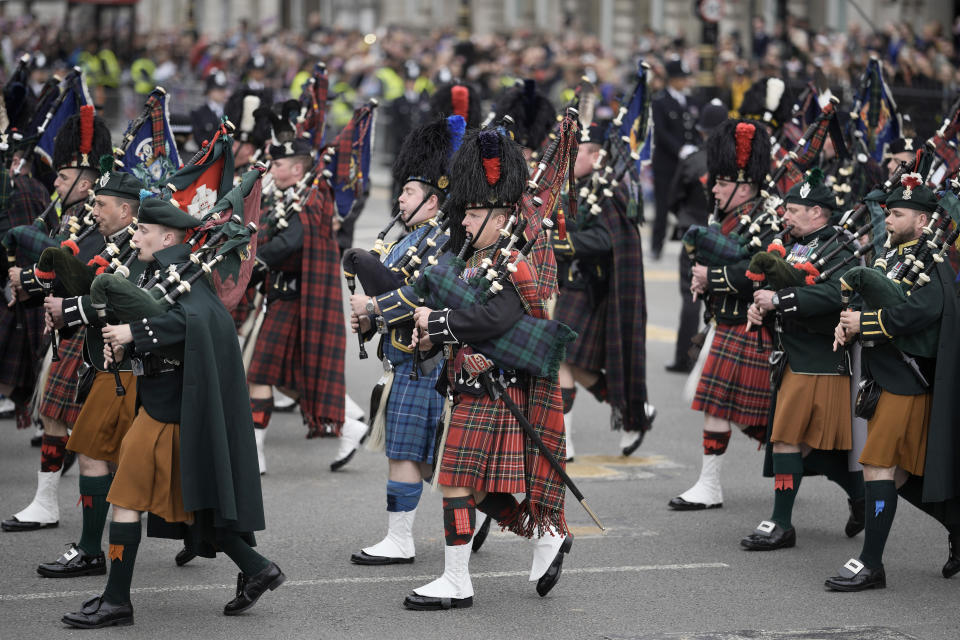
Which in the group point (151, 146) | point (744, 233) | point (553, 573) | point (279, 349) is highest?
point (151, 146)

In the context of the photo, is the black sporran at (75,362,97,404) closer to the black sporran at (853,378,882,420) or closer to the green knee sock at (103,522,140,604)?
the green knee sock at (103,522,140,604)

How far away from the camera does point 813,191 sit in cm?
718

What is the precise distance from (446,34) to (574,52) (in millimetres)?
8219

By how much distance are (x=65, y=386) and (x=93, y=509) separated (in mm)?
765

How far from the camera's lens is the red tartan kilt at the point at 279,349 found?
27.3 ft

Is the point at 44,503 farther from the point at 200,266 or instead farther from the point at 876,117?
the point at 876,117

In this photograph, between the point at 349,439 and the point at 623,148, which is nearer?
the point at 349,439

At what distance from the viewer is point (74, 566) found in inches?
247

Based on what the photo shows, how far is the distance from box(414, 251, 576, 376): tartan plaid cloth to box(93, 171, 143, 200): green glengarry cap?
1.42 metres

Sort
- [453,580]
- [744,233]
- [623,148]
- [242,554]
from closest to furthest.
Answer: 1. [242,554]
2. [453,580]
3. [744,233]
4. [623,148]

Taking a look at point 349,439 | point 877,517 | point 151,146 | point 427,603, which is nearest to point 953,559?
point 877,517

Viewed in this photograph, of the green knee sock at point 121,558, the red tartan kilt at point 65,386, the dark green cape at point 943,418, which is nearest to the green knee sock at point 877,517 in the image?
the dark green cape at point 943,418

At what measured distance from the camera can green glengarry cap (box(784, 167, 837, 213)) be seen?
23.5ft

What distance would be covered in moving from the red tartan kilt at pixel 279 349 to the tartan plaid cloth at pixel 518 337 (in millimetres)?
2590
